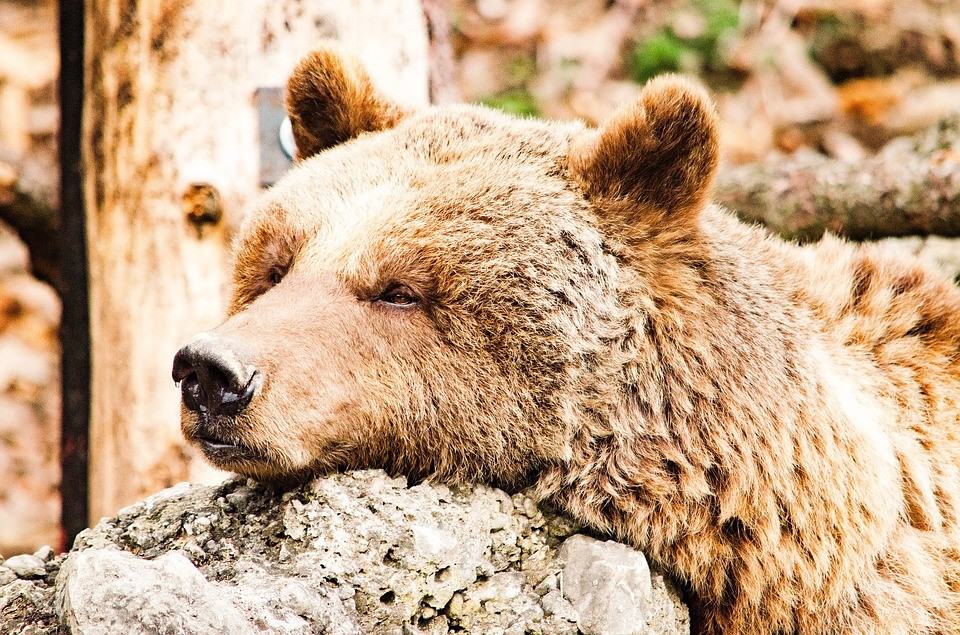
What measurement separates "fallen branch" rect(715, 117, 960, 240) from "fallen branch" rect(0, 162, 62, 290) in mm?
3920

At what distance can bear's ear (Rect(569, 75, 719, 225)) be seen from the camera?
2861mm

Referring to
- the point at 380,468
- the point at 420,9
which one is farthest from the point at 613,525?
the point at 420,9

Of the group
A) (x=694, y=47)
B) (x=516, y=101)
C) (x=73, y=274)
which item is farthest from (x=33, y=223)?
(x=694, y=47)

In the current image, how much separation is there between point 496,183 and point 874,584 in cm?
159

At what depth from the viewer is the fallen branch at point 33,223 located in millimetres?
6055

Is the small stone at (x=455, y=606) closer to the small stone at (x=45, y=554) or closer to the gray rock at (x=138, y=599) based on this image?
the gray rock at (x=138, y=599)

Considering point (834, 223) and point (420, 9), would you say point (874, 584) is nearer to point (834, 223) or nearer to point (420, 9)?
point (834, 223)

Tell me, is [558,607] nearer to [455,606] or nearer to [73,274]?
[455,606]

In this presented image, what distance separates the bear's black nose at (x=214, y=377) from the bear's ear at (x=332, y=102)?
127 cm

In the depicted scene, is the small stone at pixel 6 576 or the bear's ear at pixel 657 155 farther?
the bear's ear at pixel 657 155

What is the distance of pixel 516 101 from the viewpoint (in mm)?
10852

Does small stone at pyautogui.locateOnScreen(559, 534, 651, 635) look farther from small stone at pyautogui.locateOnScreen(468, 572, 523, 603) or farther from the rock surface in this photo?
small stone at pyautogui.locateOnScreen(468, 572, 523, 603)

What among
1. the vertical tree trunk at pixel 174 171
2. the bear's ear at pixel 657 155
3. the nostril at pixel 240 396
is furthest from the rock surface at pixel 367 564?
the vertical tree trunk at pixel 174 171

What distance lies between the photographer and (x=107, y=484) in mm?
4473
